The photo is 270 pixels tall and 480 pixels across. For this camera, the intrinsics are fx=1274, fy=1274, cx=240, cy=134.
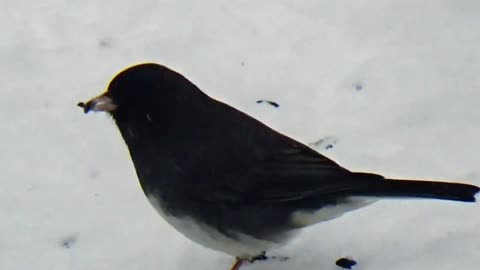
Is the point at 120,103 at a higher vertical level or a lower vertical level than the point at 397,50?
lower

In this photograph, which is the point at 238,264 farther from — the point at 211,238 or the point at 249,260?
the point at 211,238

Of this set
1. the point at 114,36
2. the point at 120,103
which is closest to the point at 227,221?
the point at 120,103

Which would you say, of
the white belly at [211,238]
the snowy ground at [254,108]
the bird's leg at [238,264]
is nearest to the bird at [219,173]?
the white belly at [211,238]

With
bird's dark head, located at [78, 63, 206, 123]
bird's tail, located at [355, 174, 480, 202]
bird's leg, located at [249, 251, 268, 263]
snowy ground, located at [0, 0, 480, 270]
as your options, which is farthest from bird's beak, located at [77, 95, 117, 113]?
bird's tail, located at [355, 174, 480, 202]

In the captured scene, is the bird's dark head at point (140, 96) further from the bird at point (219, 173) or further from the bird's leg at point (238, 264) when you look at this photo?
the bird's leg at point (238, 264)

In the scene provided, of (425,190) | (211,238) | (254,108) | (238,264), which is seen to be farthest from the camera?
(254,108)

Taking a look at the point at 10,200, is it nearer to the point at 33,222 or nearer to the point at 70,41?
the point at 33,222

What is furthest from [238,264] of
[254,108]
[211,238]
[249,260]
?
[254,108]
